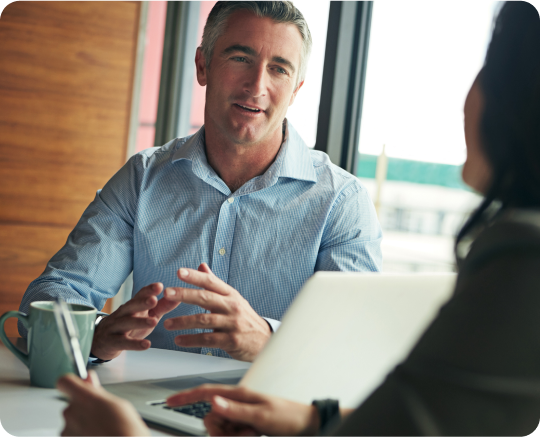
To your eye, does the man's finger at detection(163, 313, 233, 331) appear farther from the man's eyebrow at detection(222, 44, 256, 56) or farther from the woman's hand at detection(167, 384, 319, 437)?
the man's eyebrow at detection(222, 44, 256, 56)

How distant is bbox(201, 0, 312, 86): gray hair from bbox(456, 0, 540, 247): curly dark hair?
1.25 meters

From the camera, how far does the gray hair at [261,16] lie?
1.67 metres

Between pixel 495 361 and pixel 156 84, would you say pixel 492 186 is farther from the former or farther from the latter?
pixel 156 84

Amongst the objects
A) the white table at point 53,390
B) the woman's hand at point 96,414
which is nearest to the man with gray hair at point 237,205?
the white table at point 53,390

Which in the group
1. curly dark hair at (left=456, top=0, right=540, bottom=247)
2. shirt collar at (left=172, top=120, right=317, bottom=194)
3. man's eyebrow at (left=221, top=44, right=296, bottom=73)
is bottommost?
shirt collar at (left=172, top=120, right=317, bottom=194)

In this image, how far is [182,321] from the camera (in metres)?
0.96

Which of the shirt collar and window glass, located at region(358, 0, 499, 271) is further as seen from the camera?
window glass, located at region(358, 0, 499, 271)

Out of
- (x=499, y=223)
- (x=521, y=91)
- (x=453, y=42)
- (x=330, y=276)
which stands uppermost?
(x=453, y=42)

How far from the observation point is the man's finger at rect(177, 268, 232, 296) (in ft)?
3.13

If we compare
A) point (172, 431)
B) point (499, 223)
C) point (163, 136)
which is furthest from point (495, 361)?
point (163, 136)

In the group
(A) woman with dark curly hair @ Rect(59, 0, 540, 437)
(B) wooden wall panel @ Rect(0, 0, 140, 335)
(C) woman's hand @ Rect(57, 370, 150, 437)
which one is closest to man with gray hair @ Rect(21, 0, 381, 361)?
(C) woman's hand @ Rect(57, 370, 150, 437)

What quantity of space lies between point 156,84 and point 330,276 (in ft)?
11.3

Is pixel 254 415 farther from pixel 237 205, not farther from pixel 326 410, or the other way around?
pixel 237 205

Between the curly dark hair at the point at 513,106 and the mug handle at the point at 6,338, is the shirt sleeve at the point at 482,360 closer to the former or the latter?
the curly dark hair at the point at 513,106
